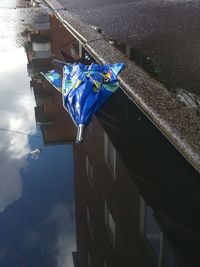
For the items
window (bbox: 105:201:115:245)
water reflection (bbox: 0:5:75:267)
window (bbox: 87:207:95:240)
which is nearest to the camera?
water reflection (bbox: 0:5:75:267)

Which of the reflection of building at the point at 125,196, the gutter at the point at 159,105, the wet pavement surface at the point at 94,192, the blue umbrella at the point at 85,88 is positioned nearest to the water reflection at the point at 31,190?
the wet pavement surface at the point at 94,192

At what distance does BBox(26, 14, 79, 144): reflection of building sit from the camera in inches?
199

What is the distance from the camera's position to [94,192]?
14.3ft

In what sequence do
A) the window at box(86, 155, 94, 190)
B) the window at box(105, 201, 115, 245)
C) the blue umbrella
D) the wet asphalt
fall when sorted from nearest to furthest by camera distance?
the window at box(105, 201, 115, 245), the window at box(86, 155, 94, 190), the blue umbrella, the wet asphalt

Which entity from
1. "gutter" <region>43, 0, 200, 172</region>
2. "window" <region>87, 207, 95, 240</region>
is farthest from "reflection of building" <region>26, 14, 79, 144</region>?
"window" <region>87, 207, 95, 240</region>

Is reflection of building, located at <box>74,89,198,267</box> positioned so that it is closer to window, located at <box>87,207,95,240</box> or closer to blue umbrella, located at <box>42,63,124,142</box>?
window, located at <box>87,207,95,240</box>

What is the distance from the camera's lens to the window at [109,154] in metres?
4.30

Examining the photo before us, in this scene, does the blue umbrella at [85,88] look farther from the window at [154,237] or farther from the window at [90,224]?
the window at [154,237]

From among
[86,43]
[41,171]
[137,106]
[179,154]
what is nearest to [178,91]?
[137,106]

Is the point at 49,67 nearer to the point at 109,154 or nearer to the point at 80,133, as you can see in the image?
the point at 80,133

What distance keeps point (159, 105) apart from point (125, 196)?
4.15 ft

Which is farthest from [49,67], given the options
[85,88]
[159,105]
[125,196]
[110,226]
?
[110,226]

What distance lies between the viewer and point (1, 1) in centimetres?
1415

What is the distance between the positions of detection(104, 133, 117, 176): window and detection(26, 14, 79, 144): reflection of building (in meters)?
0.48
